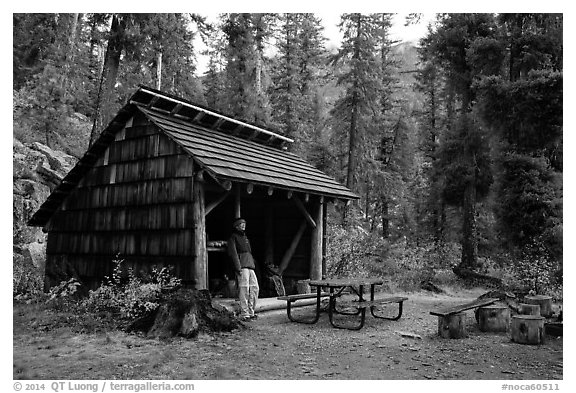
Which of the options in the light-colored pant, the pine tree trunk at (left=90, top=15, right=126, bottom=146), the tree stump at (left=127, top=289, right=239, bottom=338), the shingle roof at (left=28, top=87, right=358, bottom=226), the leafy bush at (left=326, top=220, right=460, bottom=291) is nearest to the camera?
the tree stump at (left=127, top=289, right=239, bottom=338)

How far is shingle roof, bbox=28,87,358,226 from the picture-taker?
9.24 meters

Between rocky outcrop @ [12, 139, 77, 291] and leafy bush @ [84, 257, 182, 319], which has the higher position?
rocky outcrop @ [12, 139, 77, 291]

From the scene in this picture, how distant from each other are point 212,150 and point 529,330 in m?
6.76

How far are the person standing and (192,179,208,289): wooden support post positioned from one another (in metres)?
0.59

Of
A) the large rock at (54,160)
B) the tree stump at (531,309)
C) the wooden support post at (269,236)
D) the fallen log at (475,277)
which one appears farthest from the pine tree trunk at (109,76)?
the fallen log at (475,277)

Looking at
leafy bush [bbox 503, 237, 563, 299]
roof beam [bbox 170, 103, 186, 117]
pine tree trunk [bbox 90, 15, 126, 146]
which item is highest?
pine tree trunk [bbox 90, 15, 126, 146]

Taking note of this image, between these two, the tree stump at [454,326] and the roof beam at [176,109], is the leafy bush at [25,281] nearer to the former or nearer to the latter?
the roof beam at [176,109]

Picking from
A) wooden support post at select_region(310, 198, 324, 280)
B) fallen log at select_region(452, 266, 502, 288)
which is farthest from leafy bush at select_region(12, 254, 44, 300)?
fallen log at select_region(452, 266, 502, 288)

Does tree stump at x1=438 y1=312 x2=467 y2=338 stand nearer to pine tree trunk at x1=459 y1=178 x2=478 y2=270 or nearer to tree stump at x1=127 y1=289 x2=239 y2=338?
tree stump at x1=127 y1=289 x2=239 y2=338

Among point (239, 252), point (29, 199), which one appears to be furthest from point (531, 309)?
point (29, 199)

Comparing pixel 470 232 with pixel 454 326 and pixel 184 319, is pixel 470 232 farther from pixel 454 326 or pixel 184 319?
pixel 184 319
